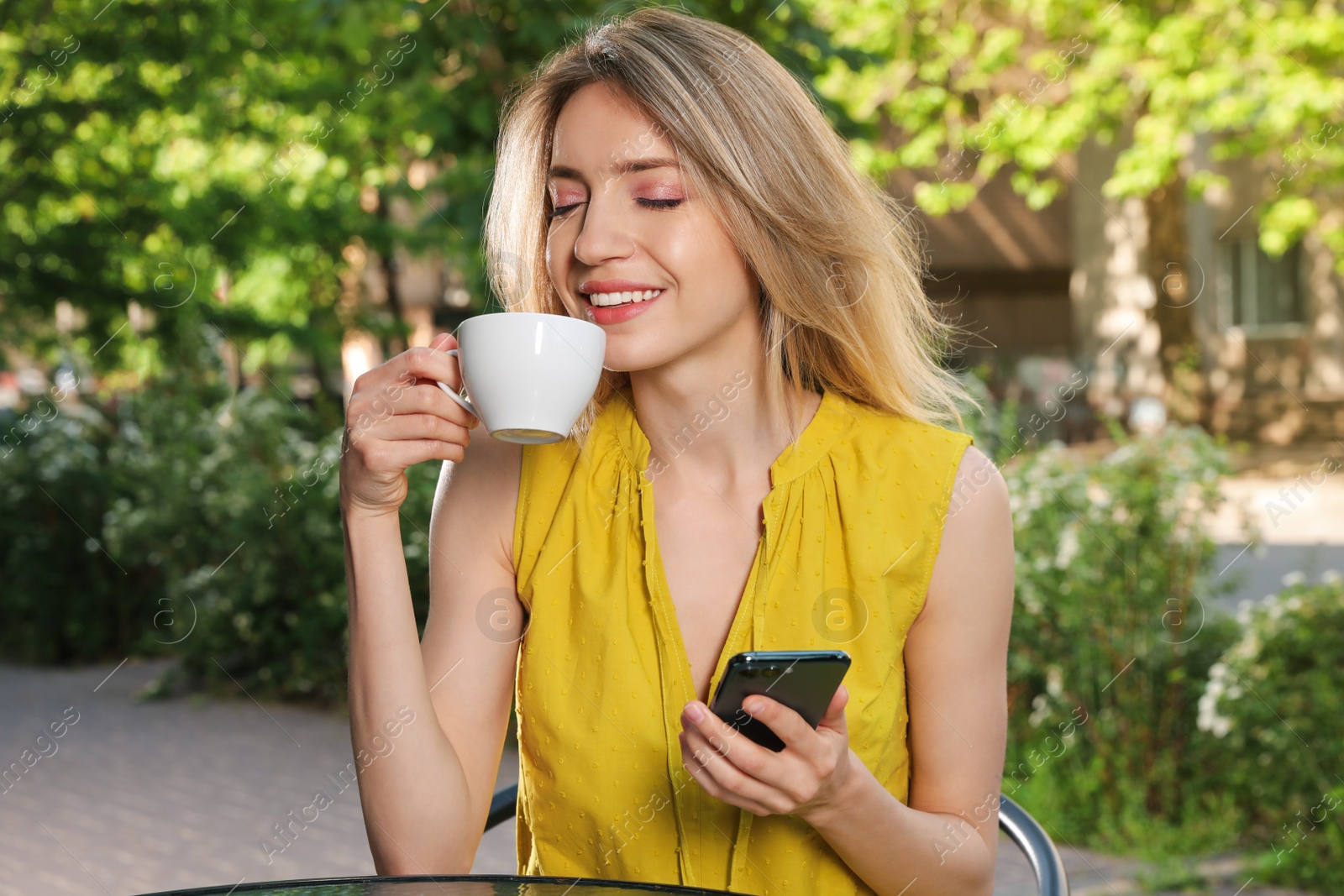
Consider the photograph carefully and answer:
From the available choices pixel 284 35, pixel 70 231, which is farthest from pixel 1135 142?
pixel 70 231

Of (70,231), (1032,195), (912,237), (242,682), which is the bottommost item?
(242,682)

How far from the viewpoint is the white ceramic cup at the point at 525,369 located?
158cm

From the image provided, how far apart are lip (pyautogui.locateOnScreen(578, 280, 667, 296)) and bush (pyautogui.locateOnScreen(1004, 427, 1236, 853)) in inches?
121

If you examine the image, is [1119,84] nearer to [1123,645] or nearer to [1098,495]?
[1098,495]

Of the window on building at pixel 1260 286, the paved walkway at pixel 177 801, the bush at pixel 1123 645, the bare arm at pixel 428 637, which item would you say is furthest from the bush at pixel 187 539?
the window on building at pixel 1260 286

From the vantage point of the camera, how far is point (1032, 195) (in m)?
14.9

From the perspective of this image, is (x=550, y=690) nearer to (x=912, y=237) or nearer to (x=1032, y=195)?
(x=912, y=237)

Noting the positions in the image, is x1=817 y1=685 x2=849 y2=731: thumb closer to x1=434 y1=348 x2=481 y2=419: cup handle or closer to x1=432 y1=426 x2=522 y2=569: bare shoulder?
x1=434 y1=348 x2=481 y2=419: cup handle

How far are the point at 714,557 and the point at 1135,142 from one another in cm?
1357

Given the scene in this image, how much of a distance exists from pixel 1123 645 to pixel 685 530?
294 centimetres

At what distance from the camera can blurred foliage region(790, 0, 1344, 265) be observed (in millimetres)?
12375

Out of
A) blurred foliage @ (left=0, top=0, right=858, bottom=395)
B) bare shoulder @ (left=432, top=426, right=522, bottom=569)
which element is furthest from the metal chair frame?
blurred foliage @ (left=0, top=0, right=858, bottom=395)

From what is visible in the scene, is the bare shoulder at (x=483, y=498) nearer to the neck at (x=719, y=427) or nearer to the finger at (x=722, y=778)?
the neck at (x=719, y=427)

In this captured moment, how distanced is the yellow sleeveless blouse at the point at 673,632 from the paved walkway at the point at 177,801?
8.55 ft
